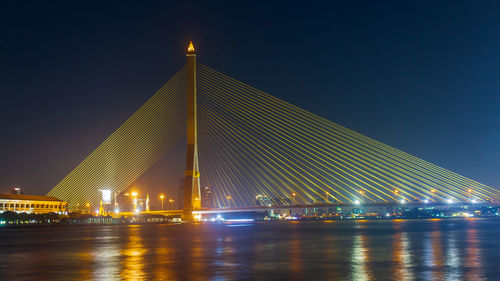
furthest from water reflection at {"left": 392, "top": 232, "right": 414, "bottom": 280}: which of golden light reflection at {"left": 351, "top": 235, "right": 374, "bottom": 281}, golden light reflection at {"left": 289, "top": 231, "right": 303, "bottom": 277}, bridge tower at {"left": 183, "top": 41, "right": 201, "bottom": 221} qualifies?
bridge tower at {"left": 183, "top": 41, "right": 201, "bottom": 221}

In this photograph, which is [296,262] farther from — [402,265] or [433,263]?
[433,263]

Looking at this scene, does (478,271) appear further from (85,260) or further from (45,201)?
(45,201)

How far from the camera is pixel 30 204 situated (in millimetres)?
104875

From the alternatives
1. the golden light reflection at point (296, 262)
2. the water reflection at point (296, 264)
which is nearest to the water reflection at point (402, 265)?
the water reflection at point (296, 264)

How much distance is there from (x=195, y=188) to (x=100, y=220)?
49343 millimetres

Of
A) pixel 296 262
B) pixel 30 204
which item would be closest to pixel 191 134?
pixel 296 262

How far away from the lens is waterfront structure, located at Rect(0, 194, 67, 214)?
9925cm

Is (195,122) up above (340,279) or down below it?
above

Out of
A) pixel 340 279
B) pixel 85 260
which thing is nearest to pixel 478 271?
pixel 340 279

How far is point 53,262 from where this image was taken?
2153 cm

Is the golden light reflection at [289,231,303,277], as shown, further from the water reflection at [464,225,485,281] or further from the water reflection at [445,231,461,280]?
the water reflection at [464,225,485,281]

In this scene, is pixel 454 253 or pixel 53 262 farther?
pixel 454 253

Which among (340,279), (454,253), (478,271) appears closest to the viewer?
(340,279)

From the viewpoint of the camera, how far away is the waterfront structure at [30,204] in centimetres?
9925
